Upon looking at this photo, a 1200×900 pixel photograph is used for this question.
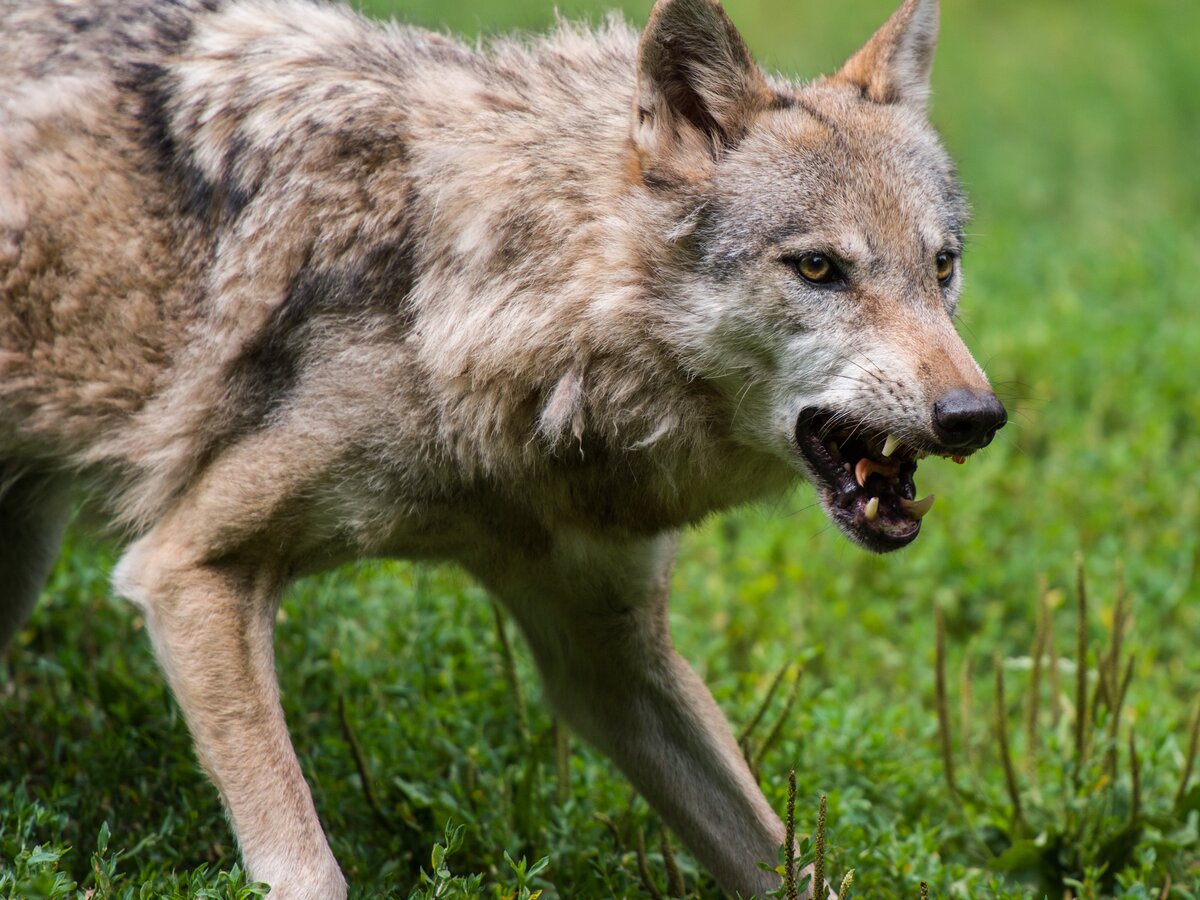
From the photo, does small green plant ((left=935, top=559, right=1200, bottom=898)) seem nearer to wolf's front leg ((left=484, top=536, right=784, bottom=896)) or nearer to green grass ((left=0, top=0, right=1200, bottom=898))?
green grass ((left=0, top=0, right=1200, bottom=898))

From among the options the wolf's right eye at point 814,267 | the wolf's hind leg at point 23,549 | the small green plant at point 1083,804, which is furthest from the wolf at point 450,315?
the small green plant at point 1083,804

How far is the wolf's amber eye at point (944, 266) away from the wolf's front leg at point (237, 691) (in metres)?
1.78

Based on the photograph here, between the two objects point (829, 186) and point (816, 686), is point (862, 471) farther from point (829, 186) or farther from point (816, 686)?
point (816, 686)

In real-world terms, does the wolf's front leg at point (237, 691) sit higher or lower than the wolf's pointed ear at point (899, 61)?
lower

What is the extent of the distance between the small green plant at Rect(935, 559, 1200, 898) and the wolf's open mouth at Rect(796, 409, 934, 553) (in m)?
0.92

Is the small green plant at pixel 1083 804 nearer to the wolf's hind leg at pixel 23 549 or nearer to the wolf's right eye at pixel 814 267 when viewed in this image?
the wolf's right eye at pixel 814 267

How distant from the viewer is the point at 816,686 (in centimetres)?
539

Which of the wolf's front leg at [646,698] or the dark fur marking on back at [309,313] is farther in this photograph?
the wolf's front leg at [646,698]

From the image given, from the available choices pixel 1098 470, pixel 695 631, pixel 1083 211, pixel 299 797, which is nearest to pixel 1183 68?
pixel 1083 211

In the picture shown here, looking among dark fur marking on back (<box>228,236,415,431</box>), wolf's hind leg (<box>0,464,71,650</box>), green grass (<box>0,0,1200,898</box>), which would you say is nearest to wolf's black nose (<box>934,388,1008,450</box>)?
green grass (<box>0,0,1200,898</box>)

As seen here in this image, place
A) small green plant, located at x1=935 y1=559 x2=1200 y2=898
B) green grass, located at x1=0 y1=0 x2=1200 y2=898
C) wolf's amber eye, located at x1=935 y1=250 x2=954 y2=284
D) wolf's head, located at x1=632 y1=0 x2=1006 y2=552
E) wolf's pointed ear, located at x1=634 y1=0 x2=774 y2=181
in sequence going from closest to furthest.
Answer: wolf's head, located at x1=632 y1=0 x2=1006 y2=552
wolf's pointed ear, located at x1=634 y1=0 x2=774 y2=181
wolf's amber eye, located at x1=935 y1=250 x2=954 y2=284
green grass, located at x1=0 y1=0 x2=1200 y2=898
small green plant, located at x1=935 y1=559 x2=1200 y2=898

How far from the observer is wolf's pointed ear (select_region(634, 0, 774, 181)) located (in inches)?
140

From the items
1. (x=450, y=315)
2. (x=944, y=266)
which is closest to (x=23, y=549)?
(x=450, y=315)

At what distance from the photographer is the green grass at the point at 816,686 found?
4.27m
